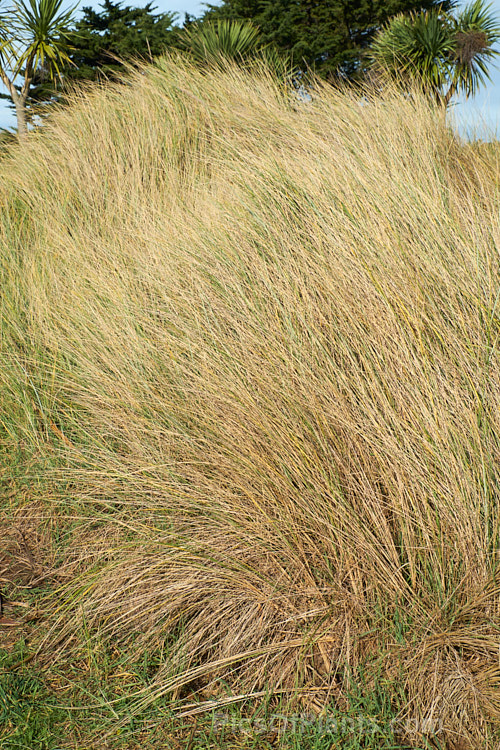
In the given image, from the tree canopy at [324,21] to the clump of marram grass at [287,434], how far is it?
20.1 metres

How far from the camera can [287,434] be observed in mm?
1946

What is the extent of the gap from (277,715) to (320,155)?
10.9ft

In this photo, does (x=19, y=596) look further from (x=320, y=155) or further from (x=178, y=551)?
(x=320, y=155)

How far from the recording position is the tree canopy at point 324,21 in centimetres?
2131

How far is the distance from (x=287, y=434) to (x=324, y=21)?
84.8ft

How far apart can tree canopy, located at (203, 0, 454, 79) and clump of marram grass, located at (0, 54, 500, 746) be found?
20098mm

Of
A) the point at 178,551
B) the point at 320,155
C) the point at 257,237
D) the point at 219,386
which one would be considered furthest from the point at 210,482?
the point at 320,155

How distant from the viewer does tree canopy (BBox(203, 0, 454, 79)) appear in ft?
69.9

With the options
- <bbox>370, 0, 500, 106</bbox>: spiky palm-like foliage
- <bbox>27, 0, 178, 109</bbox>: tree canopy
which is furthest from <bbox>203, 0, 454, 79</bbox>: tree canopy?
<bbox>370, 0, 500, 106</bbox>: spiky palm-like foliage

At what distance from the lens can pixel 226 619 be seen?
1.83 meters

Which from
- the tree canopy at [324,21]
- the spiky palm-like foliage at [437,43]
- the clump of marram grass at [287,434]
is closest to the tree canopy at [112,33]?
the tree canopy at [324,21]

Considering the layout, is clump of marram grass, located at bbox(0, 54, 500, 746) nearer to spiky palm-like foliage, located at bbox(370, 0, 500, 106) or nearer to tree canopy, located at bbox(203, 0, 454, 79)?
spiky palm-like foliage, located at bbox(370, 0, 500, 106)

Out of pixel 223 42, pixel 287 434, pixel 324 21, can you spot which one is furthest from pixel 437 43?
pixel 324 21

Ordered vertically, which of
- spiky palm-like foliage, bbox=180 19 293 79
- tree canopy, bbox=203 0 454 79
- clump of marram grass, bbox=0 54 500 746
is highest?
tree canopy, bbox=203 0 454 79
